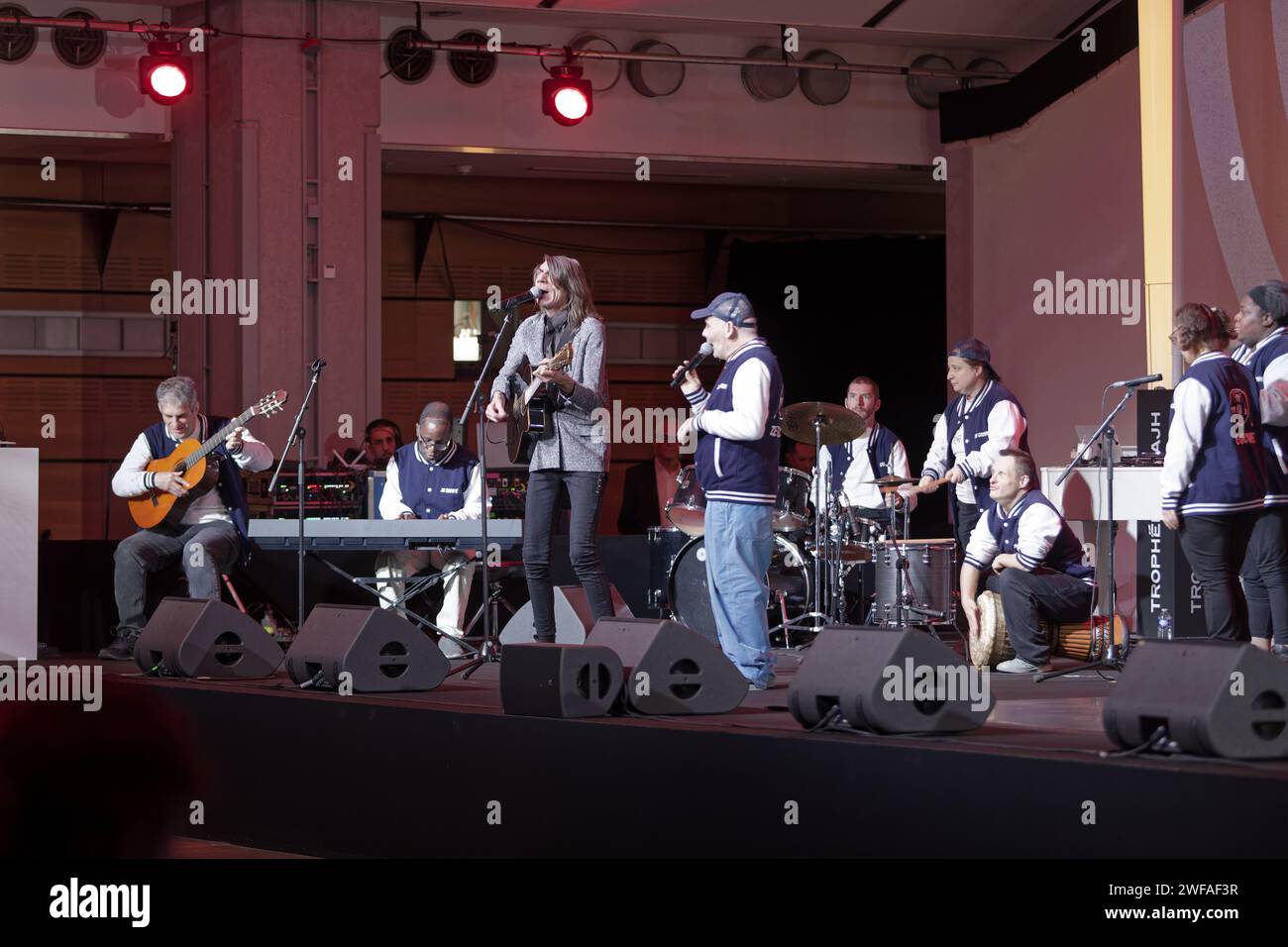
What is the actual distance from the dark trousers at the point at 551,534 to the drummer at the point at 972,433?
7.26ft

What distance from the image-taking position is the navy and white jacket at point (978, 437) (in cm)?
697

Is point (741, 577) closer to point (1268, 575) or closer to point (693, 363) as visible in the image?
point (693, 363)

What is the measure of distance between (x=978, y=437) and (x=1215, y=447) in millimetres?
1677

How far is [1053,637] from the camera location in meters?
6.48

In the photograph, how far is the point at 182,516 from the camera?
277 inches

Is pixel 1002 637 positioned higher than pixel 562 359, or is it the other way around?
pixel 562 359

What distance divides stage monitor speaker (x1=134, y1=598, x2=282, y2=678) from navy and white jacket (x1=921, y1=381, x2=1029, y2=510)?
3144 millimetres

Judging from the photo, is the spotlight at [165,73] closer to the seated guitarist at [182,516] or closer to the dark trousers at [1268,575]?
the seated guitarist at [182,516]

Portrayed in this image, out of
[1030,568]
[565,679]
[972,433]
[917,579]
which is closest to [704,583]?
[917,579]

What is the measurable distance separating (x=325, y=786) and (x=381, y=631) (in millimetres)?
507

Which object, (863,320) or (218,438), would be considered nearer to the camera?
(218,438)

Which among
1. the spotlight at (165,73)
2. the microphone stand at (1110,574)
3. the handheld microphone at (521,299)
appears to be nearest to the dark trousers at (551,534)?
the handheld microphone at (521,299)

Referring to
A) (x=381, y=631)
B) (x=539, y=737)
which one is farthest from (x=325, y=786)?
(x=539, y=737)

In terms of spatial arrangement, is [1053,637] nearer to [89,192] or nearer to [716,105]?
[716,105]
